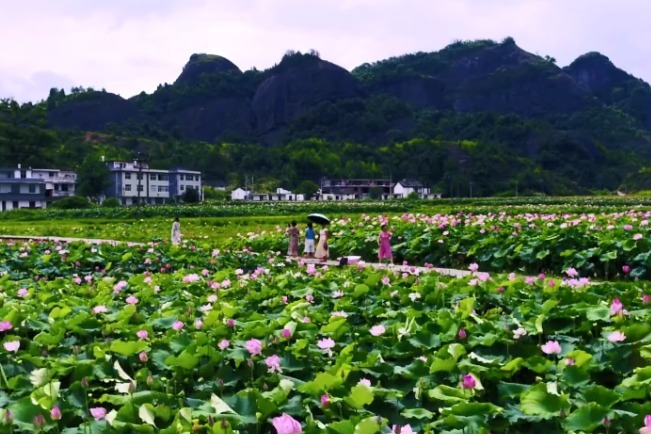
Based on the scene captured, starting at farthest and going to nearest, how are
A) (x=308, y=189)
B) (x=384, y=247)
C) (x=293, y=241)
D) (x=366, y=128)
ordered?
(x=366, y=128) → (x=308, y=189) → (x=293, y=241) → (x=384, y=247)

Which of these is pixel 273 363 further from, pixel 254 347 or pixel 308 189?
pixel 308 189

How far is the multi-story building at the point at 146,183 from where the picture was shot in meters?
84.0

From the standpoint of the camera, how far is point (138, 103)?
181m

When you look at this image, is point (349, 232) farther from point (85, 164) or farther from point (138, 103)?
point (138, 103)

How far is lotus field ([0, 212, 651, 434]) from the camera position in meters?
2.95

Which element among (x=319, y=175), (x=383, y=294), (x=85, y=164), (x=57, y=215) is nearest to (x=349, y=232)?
(x=383, y=294)

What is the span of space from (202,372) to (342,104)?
16673cm

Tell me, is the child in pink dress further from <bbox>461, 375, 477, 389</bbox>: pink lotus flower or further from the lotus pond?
<bbox>461, 375, 477, 389</bbox>: pink lotus flower

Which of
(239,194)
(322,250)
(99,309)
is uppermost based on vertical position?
(239,194)

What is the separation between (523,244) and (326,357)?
355 inches

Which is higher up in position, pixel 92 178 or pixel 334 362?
pixel 92 178

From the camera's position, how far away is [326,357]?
12.9ft

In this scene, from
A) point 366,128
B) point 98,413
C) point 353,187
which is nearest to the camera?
point 98,413

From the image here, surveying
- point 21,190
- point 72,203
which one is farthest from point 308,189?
point 72,203
